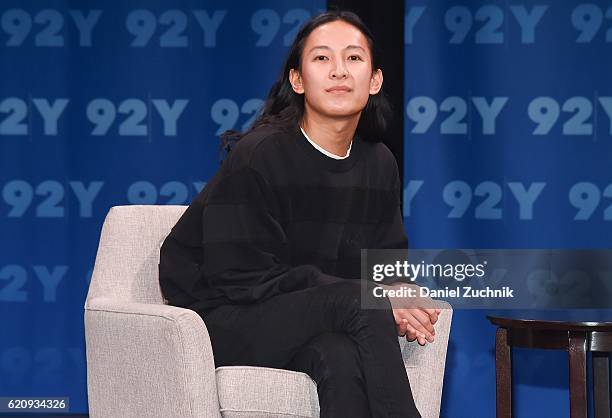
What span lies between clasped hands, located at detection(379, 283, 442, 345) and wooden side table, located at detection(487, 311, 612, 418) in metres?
0.55

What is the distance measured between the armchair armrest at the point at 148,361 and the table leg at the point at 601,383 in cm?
151

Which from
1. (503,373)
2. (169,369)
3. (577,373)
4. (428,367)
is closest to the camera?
(169,369)

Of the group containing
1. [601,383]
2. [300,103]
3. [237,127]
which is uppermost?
[237,127]

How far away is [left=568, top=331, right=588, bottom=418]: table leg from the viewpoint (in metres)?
2.82

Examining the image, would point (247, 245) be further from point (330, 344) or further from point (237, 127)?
point (237, 127)

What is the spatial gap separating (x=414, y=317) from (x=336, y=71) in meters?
0.67

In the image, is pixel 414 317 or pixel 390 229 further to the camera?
pixel 390 229

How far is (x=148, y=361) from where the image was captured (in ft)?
7.59

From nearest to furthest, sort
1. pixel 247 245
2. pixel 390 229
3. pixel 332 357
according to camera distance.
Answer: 1. pixel 332 357
2. pixel 247 245
3. pixel 390 229

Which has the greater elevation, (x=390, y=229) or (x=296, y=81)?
(x=296, y=81)

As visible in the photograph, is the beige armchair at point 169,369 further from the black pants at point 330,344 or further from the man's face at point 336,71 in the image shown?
the man's face at point 336,71

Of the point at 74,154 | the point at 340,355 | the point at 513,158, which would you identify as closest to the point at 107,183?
the point at 74,154

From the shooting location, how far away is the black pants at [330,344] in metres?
2.06

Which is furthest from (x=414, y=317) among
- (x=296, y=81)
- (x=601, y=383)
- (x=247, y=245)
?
(x=601, y=383)
